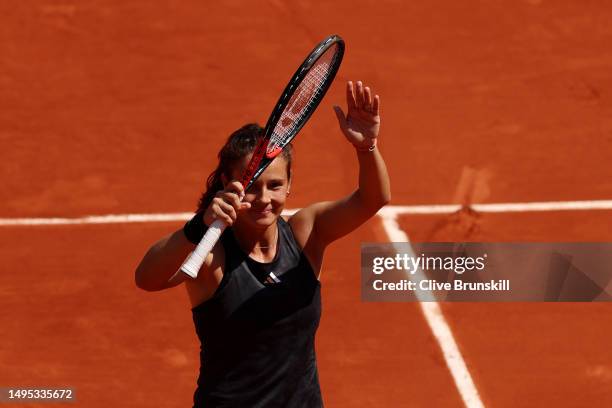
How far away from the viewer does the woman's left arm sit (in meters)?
4.04

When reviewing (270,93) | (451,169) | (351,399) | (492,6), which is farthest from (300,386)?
(492,6)

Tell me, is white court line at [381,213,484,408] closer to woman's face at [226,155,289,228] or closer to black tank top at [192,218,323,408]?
black tank top at [192,218,323,408]

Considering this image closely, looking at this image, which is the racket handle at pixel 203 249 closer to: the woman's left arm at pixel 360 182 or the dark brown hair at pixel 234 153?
the dark brown hair at pixel 234 153

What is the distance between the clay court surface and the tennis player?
2827mm

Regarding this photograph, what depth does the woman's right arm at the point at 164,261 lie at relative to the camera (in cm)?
359

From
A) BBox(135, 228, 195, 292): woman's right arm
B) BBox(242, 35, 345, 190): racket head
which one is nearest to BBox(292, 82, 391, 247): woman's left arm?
BBox(242, 35, 345, 190): racket head

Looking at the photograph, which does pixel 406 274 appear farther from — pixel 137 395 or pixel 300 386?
pixel 300 386

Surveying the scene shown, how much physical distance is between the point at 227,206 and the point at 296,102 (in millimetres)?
925

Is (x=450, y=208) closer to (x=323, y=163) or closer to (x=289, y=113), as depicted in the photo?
(x=323, y=163)

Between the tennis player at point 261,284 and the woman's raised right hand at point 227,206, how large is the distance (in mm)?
108

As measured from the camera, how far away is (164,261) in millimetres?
3592

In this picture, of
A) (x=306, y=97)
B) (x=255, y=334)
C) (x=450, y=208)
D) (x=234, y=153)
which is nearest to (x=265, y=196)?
(x=234, y=153)

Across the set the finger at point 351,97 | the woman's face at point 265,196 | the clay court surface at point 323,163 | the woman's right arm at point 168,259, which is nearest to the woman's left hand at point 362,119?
the finger at point 351,97

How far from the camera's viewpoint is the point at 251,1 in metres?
9.30
